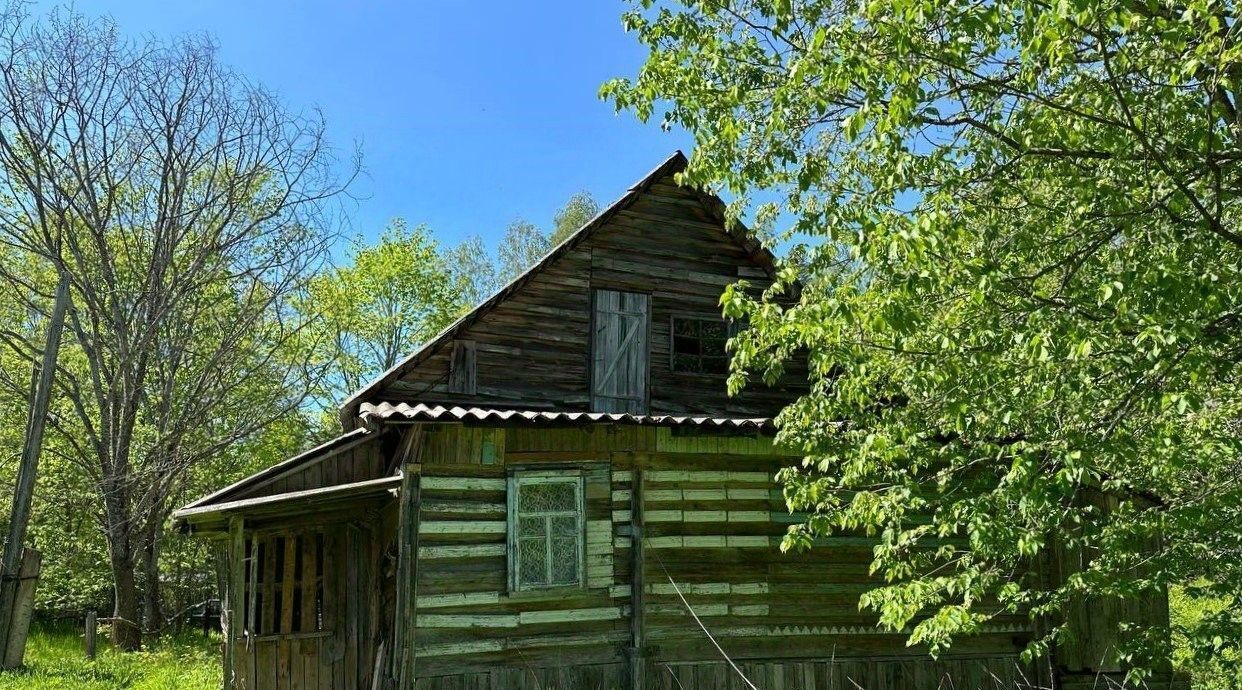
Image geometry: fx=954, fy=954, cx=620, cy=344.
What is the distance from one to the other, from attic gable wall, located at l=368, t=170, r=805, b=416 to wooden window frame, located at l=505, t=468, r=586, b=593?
2551mm

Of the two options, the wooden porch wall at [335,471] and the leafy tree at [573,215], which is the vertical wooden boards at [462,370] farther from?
the leafy tree at [573,215]

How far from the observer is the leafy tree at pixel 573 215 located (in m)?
32.2

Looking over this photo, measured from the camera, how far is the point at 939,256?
5918 mm

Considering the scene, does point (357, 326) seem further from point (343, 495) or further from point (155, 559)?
point (343, 495)

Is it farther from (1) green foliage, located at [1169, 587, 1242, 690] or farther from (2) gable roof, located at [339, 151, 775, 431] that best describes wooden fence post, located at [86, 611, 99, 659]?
(1) green foliage, located at [1169, 587, 1242, 690]

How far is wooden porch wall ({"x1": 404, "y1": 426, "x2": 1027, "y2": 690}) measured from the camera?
9.55 metres

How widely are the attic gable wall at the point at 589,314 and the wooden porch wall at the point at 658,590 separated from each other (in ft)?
8.87

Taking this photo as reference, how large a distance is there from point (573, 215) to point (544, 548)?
2341 cm

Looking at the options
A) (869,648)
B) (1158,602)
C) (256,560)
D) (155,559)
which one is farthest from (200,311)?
(1158,602)

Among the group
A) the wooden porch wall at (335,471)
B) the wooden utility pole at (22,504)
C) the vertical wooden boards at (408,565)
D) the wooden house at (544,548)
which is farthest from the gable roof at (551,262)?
the wooden utility pole at (22,504)

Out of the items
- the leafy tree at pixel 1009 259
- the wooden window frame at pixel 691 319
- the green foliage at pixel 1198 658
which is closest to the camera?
the leafy tree at pixel 1009 259

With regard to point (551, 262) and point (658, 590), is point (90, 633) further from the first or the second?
point (658, 590)

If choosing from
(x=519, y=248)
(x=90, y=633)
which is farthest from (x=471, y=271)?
(x=90, y=633)

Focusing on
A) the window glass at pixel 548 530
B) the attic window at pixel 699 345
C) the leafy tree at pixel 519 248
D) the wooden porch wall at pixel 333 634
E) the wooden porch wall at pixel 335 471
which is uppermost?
the leafy tree at pixel 519 248
